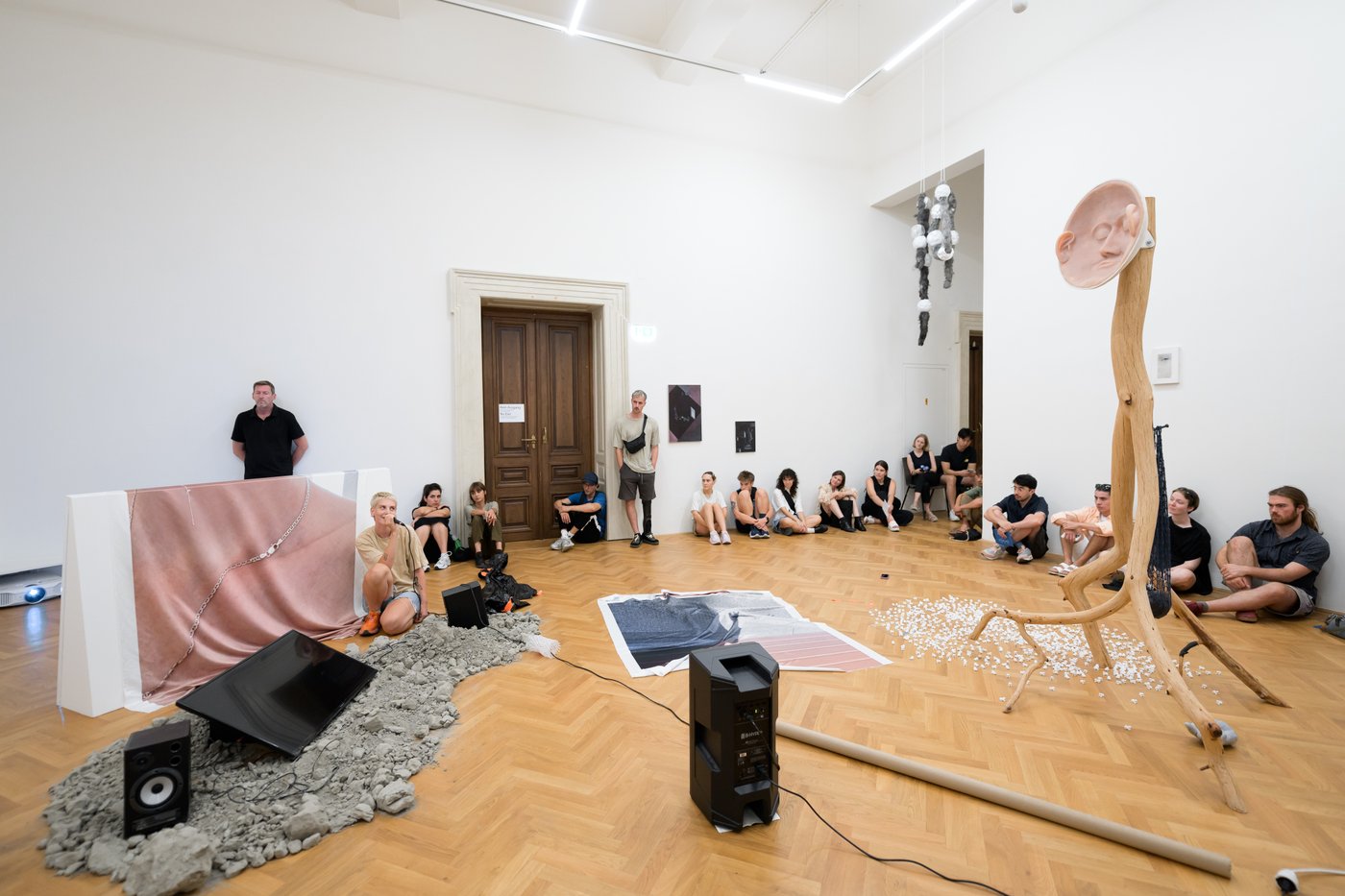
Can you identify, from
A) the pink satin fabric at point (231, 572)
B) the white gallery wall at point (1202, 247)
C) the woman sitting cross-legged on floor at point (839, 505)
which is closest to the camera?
the pink satin fabric at point (231, 572)

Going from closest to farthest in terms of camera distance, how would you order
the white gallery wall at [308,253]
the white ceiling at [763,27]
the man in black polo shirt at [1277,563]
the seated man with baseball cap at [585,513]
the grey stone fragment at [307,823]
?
the grey stone fragment at [307,823] → the man in black polo shirt at [1277,563] → the white gallery wall at [308,253] → the white ceiling at [763,27] → the seated man with baseball cap at [585,513]

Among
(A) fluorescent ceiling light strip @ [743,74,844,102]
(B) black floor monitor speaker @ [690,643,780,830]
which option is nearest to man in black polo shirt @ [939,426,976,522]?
(A) fluorescent ceiling light strip @ [743,74,844,102]

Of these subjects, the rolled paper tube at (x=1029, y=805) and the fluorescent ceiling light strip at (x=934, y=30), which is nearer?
the rolled paper tube at (x=1029, y=805)

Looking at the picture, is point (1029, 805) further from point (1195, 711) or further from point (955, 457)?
point (955, 457)

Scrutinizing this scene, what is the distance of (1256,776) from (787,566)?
11.2ft

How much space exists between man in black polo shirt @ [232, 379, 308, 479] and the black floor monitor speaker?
4.81 metres

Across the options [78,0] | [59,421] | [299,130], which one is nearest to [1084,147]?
[299,130]

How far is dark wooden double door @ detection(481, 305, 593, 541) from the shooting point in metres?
6.55

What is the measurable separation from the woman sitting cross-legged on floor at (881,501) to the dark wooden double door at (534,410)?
12.2 ft

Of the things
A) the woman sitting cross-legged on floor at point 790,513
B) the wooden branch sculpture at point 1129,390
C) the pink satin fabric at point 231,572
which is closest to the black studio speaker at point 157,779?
the pink satin fabric at point 231,572

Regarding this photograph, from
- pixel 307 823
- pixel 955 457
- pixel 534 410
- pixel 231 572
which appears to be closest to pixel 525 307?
pixel 534 410

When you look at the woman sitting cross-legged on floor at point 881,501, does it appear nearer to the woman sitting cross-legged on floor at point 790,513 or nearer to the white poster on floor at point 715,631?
the woman sitting cross-legged on floor at point 790,513

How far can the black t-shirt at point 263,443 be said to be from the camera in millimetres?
5113

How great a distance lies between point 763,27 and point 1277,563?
22.5 feet
